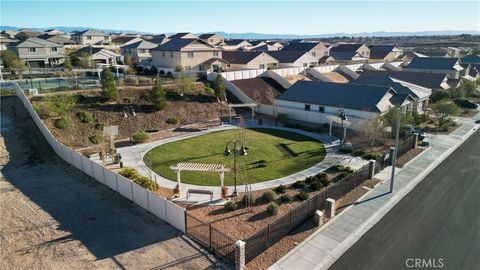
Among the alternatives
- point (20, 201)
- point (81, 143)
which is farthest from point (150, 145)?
point (20, 201)

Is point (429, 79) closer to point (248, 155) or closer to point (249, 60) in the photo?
point (249, 60)

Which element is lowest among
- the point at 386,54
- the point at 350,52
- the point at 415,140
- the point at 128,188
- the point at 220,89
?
the point at 128,188

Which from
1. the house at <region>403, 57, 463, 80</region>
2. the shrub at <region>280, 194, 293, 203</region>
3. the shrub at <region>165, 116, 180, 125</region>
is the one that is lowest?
the shrub at <region>280, 194, 293, 203</region>

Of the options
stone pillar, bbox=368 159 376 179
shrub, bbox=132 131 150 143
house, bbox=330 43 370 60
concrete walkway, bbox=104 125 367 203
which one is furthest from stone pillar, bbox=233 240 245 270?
house, bbox=330 43 370 60

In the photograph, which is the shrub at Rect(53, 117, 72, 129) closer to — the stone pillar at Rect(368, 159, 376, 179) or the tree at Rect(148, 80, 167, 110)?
the tree at Rect(148, 80, 167, 110)

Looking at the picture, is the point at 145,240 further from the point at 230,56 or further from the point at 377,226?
the point at 230,56

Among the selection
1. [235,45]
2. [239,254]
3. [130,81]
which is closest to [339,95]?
[130,81]
